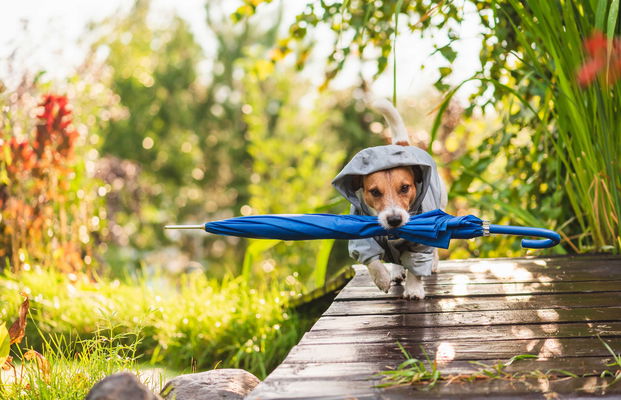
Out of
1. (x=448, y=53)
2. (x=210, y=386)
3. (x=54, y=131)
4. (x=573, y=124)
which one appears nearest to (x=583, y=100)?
(x=573, y=124)

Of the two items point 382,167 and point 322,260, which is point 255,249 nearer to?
point 322,260

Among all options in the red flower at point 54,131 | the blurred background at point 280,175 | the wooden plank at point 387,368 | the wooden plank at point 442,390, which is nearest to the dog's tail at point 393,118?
the blurred background at point 280,175

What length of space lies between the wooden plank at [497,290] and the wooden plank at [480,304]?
0.21 feet

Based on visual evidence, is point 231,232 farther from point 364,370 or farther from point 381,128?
point 381,128

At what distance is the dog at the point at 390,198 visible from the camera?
231 cm

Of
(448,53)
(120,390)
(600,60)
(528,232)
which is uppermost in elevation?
(448,53)

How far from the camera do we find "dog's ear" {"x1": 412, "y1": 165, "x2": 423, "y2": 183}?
2.44m

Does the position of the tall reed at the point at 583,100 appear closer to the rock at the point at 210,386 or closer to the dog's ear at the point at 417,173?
the dog's ear at the point at 417,173

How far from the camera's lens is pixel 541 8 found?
9.32 ft

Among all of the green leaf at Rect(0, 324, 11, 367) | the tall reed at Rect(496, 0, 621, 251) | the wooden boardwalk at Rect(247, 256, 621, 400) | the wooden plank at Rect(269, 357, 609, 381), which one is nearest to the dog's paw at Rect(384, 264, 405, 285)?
the wooden boardwalk at Rect(247, 256, 621, 400)

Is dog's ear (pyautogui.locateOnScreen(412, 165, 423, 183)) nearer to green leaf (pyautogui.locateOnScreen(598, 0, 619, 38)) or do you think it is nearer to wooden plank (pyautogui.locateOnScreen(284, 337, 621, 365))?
wooden plank (pyautogui.locateOnScreen(284, 337, 621, 365))

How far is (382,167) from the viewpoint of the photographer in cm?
230

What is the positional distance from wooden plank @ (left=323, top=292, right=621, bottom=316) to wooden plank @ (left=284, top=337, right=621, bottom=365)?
0.40 metres

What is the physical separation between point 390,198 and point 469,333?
2.02ft
